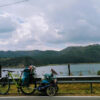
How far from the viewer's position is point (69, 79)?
36.3 feet

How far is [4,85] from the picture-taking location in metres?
10.1

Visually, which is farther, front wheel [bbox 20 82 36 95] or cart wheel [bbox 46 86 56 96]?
front wheel [bbox 20 82 36 95]

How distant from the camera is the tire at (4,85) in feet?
32.7

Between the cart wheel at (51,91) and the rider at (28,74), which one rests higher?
the rider at (28,74)

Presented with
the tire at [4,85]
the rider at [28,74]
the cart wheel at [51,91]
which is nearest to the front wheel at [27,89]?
the rider at [28,74]

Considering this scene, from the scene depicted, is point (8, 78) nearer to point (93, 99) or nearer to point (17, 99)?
point (17, 99)

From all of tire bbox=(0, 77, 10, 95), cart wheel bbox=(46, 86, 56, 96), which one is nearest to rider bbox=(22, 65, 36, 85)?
tire bbox=(0, 77, 10, 95)

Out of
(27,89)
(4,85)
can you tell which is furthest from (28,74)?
(4,85)

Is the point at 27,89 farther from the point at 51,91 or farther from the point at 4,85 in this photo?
the point at 51,91

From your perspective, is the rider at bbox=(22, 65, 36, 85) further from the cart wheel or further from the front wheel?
the cart wheel

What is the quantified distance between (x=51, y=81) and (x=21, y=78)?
62.0 inches

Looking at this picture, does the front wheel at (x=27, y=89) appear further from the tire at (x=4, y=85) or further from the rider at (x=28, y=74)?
the tire at (x=4, y=85)

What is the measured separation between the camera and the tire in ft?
32.7

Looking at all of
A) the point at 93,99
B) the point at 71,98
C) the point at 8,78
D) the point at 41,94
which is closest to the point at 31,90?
the point at 41,94
